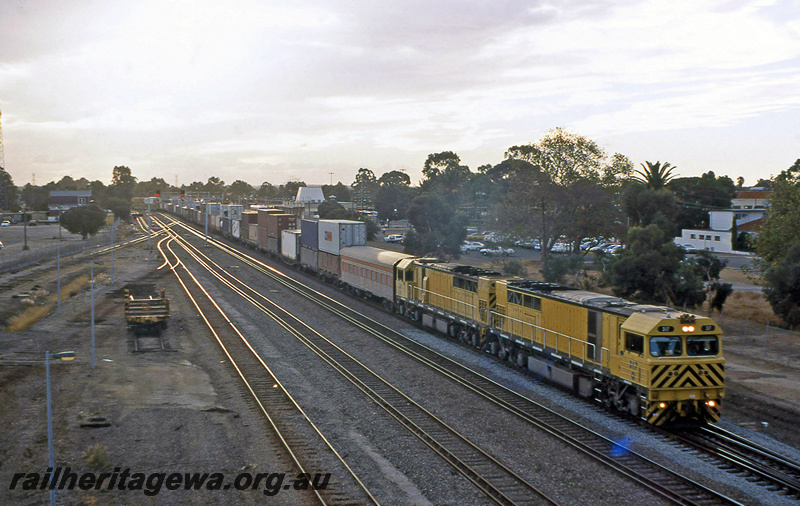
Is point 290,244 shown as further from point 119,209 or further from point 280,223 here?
point 119,209

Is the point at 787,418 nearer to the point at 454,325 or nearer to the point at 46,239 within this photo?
the point at 454,325

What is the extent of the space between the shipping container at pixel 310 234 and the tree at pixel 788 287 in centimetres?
3644

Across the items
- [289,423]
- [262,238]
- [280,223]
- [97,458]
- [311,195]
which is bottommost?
[289,423]

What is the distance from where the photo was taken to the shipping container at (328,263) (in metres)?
52.0

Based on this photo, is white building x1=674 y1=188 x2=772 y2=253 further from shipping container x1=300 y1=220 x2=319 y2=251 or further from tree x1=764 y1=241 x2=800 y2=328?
shipping container x1=300 y1=220 x2=319 y2=251

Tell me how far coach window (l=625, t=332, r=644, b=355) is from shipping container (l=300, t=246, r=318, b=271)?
4163 centimetres

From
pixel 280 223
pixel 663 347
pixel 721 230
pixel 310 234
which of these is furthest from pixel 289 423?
pixel 721 230

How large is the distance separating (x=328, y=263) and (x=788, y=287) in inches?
1345

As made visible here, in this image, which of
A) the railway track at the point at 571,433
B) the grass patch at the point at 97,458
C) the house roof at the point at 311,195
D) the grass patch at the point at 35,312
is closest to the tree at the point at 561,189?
the railway track at the point at 571,433

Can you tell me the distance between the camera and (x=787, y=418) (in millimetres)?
20562

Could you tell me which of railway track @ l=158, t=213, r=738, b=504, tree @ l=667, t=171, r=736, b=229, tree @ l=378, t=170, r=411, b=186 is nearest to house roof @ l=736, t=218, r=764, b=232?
tree @ l=667, t=171, r=736, b=229

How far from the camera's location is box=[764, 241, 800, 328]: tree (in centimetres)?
3409

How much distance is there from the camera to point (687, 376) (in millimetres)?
18188

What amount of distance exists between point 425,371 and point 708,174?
4467 inches
